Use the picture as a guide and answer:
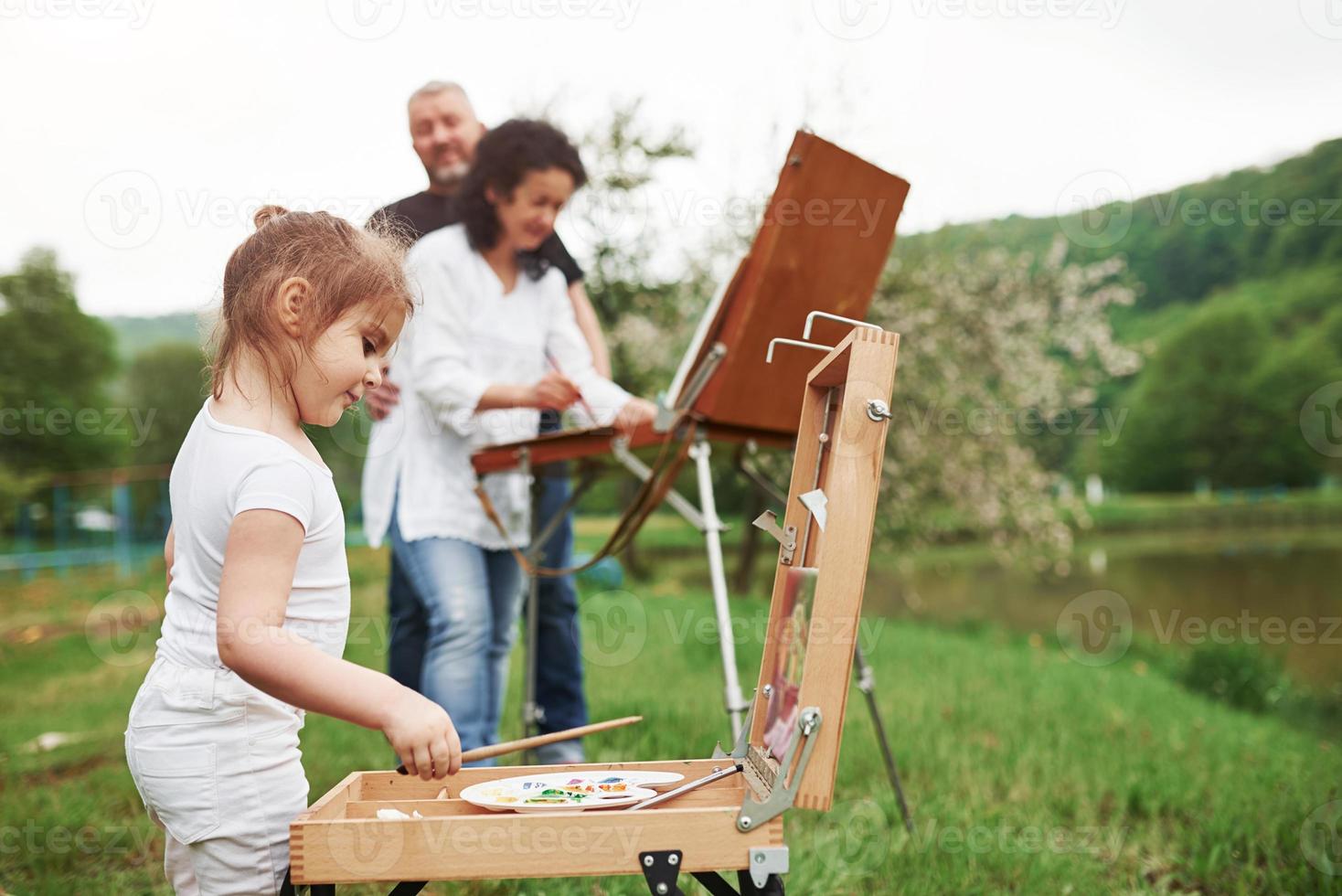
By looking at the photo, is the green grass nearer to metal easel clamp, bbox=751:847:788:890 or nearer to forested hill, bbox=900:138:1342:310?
metal easel clamp, bbox=751:847:788:890

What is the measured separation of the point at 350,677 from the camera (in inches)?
53.4

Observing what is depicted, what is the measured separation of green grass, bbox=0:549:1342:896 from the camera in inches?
120

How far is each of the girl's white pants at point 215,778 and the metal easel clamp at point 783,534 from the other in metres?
0.81

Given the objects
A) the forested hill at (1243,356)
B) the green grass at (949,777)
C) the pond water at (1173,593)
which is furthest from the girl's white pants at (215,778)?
the forested hill at (1243,356)

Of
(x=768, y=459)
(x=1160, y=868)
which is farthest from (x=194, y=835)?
(x=768, y=459)

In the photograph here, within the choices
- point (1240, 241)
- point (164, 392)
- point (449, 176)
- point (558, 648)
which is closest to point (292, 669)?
point (558, 648)

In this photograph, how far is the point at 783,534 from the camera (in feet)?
5.82

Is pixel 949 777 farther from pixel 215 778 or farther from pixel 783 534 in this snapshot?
pixel 215 778

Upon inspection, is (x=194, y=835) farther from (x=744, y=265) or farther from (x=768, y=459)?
(x=768, y=459)

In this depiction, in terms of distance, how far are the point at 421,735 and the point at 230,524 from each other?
0.41m

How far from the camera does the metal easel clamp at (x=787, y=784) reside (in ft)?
4.45

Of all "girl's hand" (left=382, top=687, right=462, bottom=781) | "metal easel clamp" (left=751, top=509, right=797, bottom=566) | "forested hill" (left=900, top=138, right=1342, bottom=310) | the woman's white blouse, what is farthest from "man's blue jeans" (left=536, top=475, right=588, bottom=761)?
"forested hill" (left=900, top=138, right=1342, bottom=310)

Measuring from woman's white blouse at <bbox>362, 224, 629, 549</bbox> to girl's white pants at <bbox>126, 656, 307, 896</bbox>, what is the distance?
1.71 m

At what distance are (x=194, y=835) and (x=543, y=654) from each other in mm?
2394
